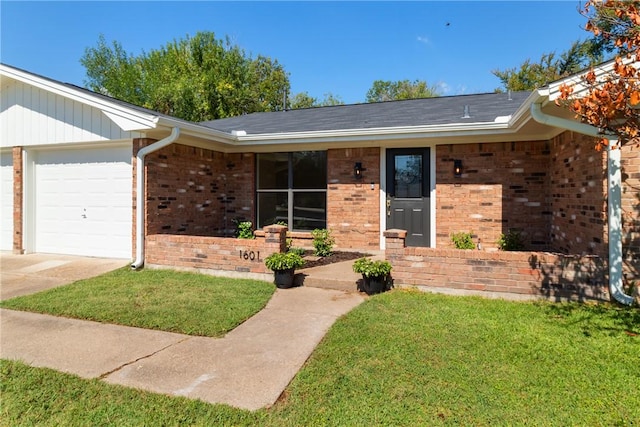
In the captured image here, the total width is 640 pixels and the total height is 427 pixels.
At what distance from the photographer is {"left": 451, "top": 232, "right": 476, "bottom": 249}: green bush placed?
717cm

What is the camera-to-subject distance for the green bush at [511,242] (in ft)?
22.0

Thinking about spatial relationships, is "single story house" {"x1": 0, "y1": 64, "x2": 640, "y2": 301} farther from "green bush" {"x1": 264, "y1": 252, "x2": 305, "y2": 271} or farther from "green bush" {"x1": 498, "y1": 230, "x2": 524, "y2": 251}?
"green bush" {"x1": 264, "y1": 252, "x2": 305, "y2": 271}

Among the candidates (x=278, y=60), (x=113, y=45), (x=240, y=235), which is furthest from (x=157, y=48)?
(x=240, y=235)

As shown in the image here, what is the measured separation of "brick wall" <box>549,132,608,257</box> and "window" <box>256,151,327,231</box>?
4.66 m

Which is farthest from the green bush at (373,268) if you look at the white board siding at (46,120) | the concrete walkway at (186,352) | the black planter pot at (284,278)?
the white board siding at (46,120)

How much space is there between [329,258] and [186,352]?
397 centimetres

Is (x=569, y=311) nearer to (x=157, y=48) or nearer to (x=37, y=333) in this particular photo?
(x=37, y=333)

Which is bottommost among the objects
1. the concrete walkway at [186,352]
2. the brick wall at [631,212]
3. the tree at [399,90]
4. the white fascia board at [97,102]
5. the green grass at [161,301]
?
the concrete walkway at [186,352]

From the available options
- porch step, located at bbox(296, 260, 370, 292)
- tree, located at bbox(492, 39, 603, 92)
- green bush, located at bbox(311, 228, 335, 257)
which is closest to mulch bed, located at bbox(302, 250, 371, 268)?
green bush, located at bbox(311, 228, 335, 257)

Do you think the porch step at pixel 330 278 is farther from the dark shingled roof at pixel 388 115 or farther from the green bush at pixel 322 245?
the dark shingled roof at pixel 388 115

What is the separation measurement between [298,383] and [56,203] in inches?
300

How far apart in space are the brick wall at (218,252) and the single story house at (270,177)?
0.04 meters

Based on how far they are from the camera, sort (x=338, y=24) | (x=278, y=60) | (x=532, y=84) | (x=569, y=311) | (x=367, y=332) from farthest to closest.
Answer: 1. (x=278, y=60)
2. (x=532, y=84)
3. (x=338, y=24)
4. (x=569, y=311)
5. (x=367, y=332)

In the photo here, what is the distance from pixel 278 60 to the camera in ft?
95.2
